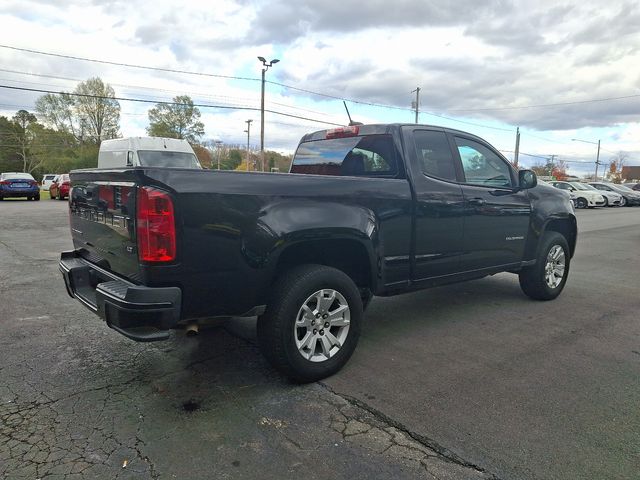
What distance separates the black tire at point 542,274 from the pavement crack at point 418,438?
328 centimetres

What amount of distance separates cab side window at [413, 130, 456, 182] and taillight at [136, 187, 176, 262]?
242cm

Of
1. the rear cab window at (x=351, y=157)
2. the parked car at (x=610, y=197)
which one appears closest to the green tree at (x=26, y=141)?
the parked car at (x=610, y=197)

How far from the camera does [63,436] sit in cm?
279

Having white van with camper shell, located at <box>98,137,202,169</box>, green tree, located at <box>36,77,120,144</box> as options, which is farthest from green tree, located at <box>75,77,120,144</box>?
white van with camper shell, located at <box>98,137,202,169</box>

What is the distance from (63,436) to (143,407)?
49 centimetres

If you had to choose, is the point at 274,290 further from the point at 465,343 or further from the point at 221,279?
the point at 465,343

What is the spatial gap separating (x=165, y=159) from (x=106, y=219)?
519 inches

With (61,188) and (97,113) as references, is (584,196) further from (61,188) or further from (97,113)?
(97,113)

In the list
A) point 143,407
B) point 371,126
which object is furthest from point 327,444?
point 371,126

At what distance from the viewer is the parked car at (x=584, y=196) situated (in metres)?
29.7

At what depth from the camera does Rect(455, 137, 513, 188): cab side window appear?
15.9 ft

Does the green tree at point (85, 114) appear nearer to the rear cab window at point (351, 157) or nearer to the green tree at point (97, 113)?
the green tree at point (97, 113)

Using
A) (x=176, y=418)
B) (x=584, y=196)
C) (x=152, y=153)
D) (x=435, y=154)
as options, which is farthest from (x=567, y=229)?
(x=584, y=196)

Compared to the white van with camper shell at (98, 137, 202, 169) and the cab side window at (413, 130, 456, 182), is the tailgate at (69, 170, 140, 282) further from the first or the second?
the white van with camper shell at (98, 137, 202, 169)
